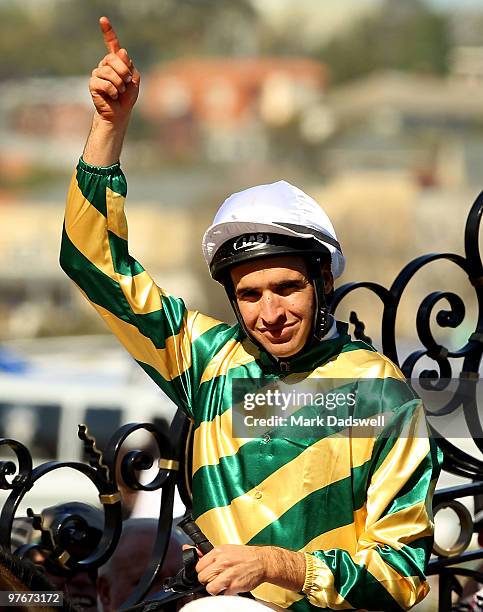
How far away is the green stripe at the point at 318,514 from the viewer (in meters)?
2.56

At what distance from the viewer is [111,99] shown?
8.48 ft

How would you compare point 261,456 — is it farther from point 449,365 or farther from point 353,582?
point 449,365

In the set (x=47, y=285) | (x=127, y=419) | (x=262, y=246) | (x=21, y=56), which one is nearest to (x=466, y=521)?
(x=262, y=246)

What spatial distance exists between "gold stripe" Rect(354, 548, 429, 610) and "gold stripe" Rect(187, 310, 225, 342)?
609mm

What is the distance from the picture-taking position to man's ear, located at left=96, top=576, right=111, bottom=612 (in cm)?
359

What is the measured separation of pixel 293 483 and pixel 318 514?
0.08 m

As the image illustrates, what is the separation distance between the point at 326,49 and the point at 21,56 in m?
13.6

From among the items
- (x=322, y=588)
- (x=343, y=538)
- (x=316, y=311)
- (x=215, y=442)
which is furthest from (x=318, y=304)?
(x=322, y=588)

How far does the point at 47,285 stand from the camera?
46.5 m

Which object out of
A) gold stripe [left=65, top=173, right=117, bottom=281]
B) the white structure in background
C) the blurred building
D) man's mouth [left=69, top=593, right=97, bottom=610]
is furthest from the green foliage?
gold stripe [left=65, top=173, right=117, bottom=281]

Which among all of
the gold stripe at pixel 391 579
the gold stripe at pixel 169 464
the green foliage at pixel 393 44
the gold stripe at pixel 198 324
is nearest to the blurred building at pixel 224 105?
the green foliage at pixel 393 44

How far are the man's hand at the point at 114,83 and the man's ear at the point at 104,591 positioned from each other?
58.3 inches

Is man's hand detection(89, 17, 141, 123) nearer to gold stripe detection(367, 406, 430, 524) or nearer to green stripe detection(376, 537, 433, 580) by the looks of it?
gold stripe detection(367, 406, 430, 524)

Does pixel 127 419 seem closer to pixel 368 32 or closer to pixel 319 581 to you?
pixel 319 581
